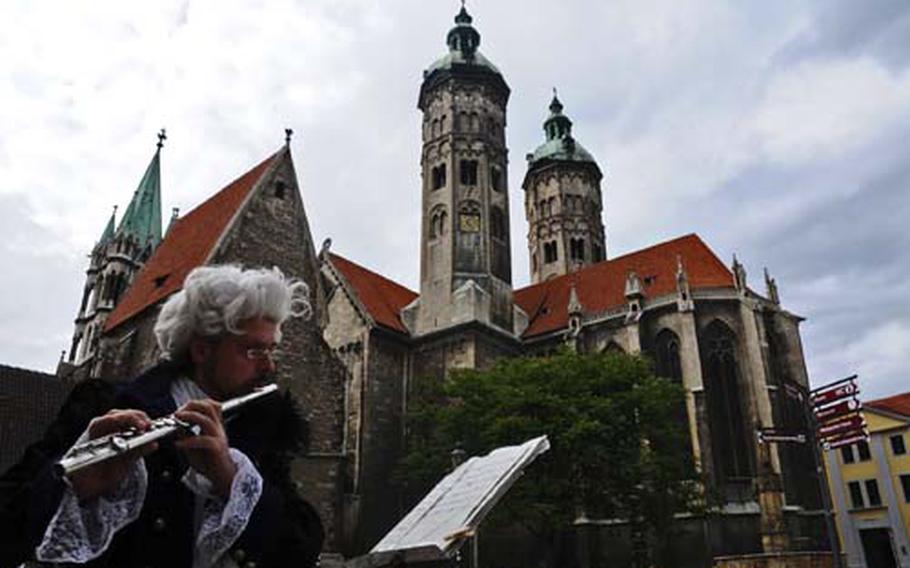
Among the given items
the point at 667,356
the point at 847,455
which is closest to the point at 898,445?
the point at 847,455

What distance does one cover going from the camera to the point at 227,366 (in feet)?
6.30

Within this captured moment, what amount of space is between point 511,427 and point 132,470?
56.4 ft

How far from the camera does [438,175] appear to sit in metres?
31.7

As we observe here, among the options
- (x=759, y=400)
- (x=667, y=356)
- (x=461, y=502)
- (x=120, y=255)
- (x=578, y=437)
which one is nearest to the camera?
(x=461, y=502)

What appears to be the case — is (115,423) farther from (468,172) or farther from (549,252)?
(549,252)

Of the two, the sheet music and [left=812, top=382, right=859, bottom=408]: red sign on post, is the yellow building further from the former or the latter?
the sheet music

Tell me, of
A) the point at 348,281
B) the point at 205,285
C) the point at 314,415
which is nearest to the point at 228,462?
the point at 205,285

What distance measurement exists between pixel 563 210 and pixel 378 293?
1640 centimetres

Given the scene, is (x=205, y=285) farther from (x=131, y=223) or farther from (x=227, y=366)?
(x=131, y=223)

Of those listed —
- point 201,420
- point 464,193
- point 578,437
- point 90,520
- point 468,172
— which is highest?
point 468,172

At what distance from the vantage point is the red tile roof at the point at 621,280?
28.1 meters

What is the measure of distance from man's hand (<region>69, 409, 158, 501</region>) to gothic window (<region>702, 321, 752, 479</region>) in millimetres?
24818

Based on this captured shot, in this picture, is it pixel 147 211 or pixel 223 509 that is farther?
pixel 147 211

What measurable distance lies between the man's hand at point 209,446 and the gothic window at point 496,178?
30.2 m
